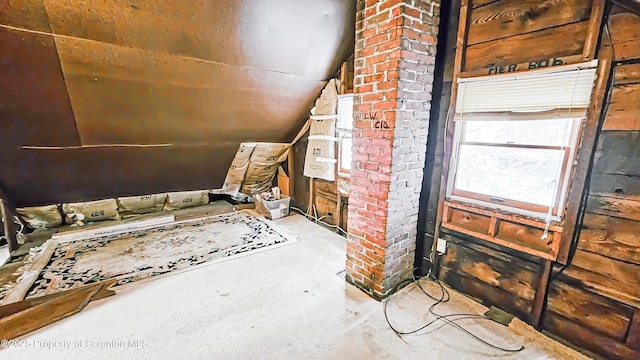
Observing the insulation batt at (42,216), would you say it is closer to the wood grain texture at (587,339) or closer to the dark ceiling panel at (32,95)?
the dark ceiling panel at (32,95)

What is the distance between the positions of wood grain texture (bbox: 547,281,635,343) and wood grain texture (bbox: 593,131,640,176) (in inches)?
29.9

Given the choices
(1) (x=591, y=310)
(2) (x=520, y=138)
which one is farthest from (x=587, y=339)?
(2) (x=520, y=138)

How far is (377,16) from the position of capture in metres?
1.90

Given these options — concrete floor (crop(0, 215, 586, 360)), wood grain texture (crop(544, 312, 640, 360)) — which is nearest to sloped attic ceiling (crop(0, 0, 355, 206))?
concrete floor (crop(0, 215, 586, 360))

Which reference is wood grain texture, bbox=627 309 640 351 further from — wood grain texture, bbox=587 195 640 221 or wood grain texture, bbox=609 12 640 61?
wood grain texture, bbox=609 12 640 61

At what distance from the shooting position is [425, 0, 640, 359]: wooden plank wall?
1.43 metres

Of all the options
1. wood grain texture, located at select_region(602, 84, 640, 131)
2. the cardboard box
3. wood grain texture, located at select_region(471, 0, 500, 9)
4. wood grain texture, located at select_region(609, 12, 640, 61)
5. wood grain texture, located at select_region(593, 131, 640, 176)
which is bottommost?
the cardboard box

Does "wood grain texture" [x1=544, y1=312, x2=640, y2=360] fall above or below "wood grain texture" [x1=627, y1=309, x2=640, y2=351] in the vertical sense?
below

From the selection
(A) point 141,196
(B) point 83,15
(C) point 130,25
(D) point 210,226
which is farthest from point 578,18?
(A) point 141,196

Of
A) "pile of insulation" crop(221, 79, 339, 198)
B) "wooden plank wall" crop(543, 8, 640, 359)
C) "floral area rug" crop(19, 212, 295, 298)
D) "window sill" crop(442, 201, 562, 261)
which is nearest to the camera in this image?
"wooden plank wall" crop(543, 8, 640, 359)

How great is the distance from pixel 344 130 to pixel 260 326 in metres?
2.23

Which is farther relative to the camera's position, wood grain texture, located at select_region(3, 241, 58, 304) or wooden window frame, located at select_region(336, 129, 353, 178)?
wooden window frame, located at select_region(336, 129, 353, 178)

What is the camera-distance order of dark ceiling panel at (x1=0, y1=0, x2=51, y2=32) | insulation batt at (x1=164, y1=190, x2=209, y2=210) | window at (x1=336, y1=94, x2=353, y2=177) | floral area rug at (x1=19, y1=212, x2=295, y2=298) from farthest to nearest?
insulation batt at (x1=164, y1=190, x2=209, y2=210) → window at (x1=336, y1=94, x2=353, y2=177) → floral area rug at (x1=19, y1=212, x2=295, y2=298) → dark ceiling panel at (x1=0, y1=0, x2=51, y2=32)

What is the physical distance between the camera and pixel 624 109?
4.67ft
